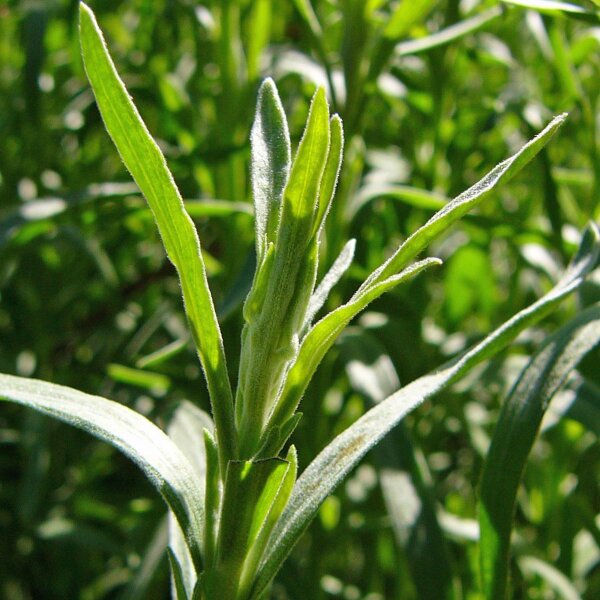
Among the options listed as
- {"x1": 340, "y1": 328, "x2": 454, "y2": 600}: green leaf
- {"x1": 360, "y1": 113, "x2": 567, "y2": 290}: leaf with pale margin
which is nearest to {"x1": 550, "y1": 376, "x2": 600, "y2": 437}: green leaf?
{"x1": 340, "y1": 328, "x2": 454, "y2": 600}: green leaf

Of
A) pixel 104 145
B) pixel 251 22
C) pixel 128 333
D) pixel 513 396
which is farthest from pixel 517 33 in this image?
pixel 513 396

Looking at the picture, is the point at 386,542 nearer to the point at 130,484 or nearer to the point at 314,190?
the point at 130,484

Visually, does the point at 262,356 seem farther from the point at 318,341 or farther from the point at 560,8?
the point at 560,8

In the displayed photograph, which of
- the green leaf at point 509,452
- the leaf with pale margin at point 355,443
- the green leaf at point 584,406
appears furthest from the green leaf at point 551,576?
the leaf with pale margin at point 355,443

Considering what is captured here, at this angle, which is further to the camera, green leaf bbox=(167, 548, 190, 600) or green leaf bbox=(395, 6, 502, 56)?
green leaf bbox=(395, 6, 502, 56)

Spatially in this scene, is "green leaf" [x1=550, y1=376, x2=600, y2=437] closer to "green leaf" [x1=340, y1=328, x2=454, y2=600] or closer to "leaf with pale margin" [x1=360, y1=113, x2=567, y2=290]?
"green leaf" [x1=340, y1=328, x2=454, y2=600]

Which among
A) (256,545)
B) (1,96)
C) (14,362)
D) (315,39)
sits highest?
(1,96)

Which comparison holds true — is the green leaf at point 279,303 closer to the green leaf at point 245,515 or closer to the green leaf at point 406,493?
the green leaf at point 245,515
